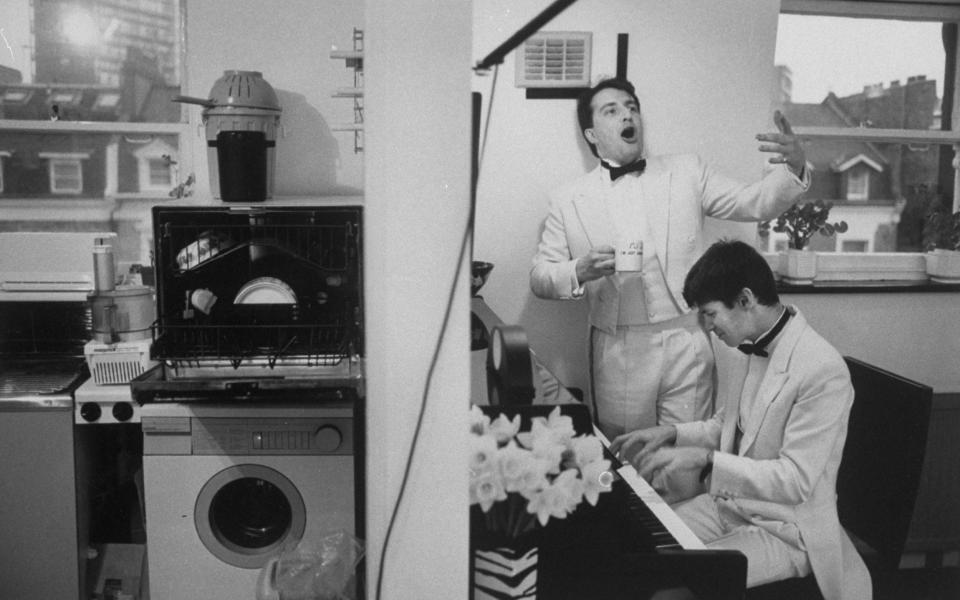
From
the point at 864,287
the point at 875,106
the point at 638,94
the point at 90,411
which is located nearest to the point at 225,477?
the point at 90,411

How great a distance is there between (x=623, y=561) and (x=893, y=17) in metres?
2.87

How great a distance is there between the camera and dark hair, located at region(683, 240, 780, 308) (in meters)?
2.06

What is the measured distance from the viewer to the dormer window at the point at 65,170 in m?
3.24

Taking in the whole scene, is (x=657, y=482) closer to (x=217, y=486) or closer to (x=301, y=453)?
(x=301, y=453)

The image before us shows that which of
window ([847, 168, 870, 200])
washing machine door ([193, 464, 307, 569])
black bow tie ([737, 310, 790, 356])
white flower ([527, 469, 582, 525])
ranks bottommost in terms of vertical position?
washing machine door ([193, 464, 307, 569])

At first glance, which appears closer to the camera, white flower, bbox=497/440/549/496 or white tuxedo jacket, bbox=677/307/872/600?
→ white flower, bbox=497/440/549/496

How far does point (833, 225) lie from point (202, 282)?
7.47 feet

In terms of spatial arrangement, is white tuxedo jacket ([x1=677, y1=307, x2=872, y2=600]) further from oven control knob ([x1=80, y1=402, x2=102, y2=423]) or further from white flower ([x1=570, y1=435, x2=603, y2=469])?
oven control knob ([x1=80, y1=402, x2=102, y2=423])

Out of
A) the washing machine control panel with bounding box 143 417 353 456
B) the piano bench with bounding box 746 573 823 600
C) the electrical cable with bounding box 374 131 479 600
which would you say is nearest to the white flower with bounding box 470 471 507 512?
the electrical cable with bounding box 374 131 479 600

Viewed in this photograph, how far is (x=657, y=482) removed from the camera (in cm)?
260

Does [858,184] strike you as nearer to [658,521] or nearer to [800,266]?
[800,266]

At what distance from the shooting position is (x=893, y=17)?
11.4 feet

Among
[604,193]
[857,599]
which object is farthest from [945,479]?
[604,193]

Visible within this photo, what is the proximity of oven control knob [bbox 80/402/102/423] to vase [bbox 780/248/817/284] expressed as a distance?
245cm
